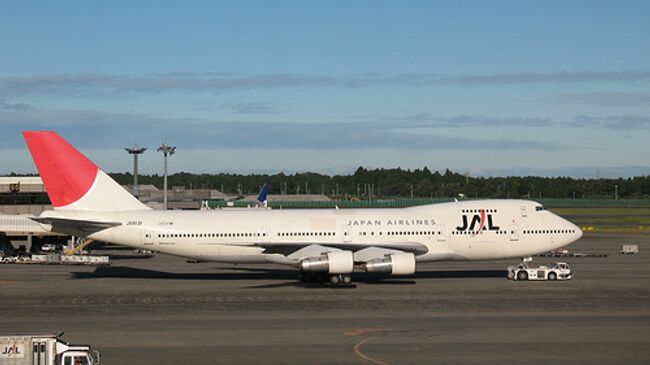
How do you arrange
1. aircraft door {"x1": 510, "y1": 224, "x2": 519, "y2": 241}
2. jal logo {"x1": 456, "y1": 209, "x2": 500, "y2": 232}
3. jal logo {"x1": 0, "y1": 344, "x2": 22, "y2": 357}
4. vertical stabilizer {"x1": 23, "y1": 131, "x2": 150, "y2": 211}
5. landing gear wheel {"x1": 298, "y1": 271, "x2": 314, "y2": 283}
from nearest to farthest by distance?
jal logo {"x1": 0, "y1": 344, "x2": 22, "y2": 357}, vertical stabilizer {"x1": 23, "y1": 131, "x2": 150, "y2": 211}, landing gear wheel {"x1": 298, "y1": 271, "x2": 314, "y2": 283}, jal logo {"x1": 456, "y1": 209, "x2": 500, "y2": 232}, aircraft door {"x1": 510, "y1": 224, "x2": 519, "y2": 241}

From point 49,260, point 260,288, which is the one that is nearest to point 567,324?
point 260,288

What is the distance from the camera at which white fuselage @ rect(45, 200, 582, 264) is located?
48.2m

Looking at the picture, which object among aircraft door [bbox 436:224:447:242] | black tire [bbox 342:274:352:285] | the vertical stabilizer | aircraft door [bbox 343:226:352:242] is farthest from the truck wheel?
the vertical stabilizer

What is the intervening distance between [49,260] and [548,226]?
37509mm

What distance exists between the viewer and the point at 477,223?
48750mm

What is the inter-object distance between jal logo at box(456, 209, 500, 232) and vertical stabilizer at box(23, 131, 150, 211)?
21.5m

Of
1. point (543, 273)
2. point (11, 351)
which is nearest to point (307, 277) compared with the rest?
point (543, 273)

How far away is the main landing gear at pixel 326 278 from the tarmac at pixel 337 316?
75 centimetres

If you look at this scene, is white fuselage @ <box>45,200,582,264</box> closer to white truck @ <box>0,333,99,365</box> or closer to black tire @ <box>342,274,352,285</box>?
black tire @ <box>342,274,352,285</box>

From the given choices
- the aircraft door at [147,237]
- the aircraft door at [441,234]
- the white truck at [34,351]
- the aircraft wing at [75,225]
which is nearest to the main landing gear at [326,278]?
the aircraft door at [441,234]

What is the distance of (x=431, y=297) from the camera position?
1582 inches

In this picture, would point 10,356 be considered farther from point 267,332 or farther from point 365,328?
point 365,328

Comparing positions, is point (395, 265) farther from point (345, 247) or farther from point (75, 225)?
point (75, 225)

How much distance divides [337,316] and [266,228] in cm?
1518
